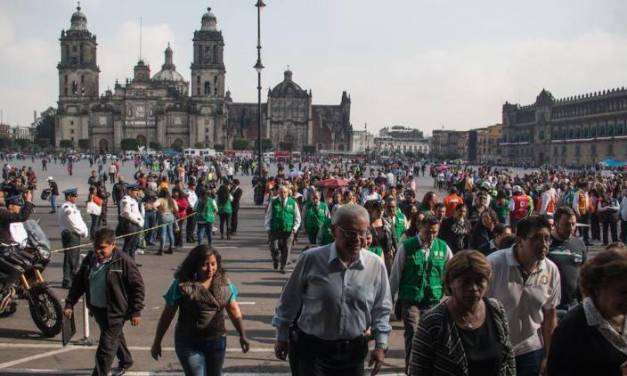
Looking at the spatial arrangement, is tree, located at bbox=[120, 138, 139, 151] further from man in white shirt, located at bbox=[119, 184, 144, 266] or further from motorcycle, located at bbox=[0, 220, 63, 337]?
motorcycle, located at bbox=[0, 220, 63, 337]

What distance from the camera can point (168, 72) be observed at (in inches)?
5640

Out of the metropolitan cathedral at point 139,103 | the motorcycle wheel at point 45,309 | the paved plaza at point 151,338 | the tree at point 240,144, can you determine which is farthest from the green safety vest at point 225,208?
the tree at point 240,144

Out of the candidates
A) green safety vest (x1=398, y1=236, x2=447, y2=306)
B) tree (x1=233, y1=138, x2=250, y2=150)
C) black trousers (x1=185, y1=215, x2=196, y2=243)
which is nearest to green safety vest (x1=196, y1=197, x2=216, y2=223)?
black trousers (x1=185, y1=215, x2=196, y2=243)

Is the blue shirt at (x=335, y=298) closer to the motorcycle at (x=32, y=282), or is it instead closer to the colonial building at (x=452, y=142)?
the motorcycle at (x=32, y=282)

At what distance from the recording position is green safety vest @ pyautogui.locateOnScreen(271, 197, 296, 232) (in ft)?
38.3

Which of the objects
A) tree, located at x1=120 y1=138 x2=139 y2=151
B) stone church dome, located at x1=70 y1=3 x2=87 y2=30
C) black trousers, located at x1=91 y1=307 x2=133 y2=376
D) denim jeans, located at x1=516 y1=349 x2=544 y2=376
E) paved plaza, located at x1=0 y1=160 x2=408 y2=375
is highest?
stone church dome, located at x1=70 y1=3 x2=87 y2=30

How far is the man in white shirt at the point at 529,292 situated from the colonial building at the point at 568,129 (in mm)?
94572

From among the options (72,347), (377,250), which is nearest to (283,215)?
Result: (377,250)

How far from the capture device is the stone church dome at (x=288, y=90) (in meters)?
141

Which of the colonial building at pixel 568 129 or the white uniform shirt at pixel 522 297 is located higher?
the colonial building at pixel 568 129

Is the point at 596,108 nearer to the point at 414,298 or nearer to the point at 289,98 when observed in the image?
the point at 289,98

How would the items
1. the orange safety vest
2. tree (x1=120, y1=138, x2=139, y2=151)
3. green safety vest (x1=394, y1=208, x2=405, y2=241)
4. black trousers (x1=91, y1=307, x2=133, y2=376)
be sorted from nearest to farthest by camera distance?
black trousers (x1=91, y1=307, x2=133, y2=376)
green safety vest (x1=394, y1=208, x2=405, y2=241)
the orange safety vest
tree (x1=120, y1=138, x2=139, y2=151)

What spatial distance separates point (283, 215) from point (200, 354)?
6926 mm

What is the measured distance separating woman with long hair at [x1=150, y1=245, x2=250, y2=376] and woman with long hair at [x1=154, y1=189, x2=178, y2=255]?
379 inches
